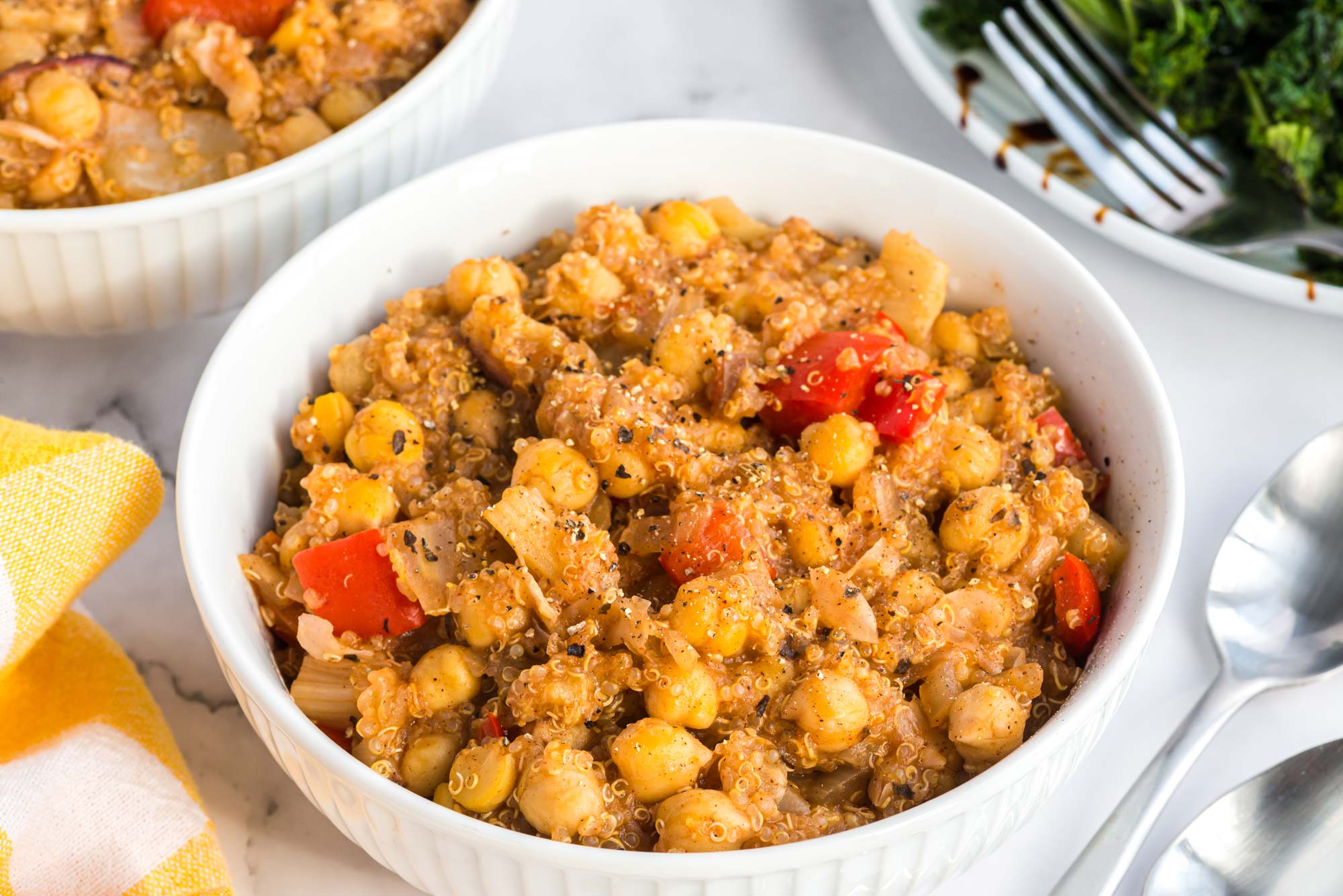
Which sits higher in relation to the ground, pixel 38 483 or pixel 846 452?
pixel 846 452

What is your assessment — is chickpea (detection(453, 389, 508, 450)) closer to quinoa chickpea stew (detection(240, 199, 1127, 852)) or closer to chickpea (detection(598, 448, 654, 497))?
quinoa chickpea stew (detection(240, 199, 1127, 852))

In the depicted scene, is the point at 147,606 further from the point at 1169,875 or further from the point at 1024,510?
the point at 1169,875

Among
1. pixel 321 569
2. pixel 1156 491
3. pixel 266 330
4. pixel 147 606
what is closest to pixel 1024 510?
pixel 1156 491

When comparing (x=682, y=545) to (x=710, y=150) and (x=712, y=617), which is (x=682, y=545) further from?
(x=710, y=150)

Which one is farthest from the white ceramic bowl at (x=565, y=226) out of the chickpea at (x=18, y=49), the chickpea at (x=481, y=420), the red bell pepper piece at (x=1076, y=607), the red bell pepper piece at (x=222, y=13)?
the chickpea at (x=18, y=49)

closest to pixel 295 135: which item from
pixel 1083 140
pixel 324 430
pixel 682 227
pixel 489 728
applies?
pixel 324 430

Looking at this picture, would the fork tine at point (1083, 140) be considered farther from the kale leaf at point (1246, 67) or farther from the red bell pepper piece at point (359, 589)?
the red bell pepper piece at point (359, 589)

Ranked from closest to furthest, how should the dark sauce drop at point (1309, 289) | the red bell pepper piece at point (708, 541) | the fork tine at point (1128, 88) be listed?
the red bell pepper piece at point (708, 541) → the dark sauce drop at point (1309, 289) → the fork tine at point (1128, 88)
